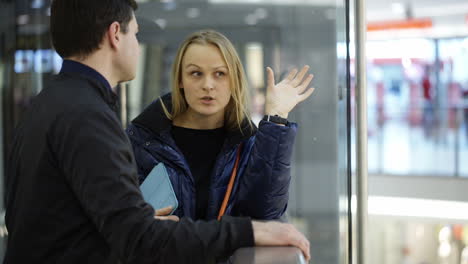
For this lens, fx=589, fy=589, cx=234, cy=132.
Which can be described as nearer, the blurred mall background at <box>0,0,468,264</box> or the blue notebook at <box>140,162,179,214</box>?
the blue notebook at <box>140,162,179,214</box>

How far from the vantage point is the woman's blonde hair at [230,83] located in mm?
2139

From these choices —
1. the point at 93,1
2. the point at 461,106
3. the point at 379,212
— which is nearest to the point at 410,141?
the point at 461,106

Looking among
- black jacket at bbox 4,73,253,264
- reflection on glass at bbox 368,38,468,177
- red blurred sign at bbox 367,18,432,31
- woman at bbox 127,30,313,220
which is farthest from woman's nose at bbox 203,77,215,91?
red blurred sign at bbox 367,18,432,31

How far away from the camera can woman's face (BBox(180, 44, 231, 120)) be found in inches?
83.5

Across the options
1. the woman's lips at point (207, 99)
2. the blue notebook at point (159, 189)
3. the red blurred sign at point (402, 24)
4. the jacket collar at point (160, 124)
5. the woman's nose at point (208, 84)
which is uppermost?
the red blurred sign at point (402, 24)

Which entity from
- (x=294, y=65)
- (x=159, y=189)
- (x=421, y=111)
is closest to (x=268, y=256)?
(x=159, y=189)

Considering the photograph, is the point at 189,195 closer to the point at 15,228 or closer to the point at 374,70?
the point at 15,228

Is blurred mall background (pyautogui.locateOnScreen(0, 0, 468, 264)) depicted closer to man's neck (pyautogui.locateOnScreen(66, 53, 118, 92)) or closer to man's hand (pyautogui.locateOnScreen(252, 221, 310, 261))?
man's hand (pyautogui.locateOnScreen(252, 221, 310, 261))

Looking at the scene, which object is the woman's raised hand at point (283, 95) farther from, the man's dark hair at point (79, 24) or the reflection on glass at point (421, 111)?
the reflection on glass at point (421, 111)

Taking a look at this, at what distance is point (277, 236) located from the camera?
148 centimetres

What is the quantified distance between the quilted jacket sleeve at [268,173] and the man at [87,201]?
458mm

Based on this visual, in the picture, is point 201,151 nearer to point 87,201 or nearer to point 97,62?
point 97,62

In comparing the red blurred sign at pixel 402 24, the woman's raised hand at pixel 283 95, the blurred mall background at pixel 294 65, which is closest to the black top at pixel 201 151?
the woman's raised hand at pixel 283 95

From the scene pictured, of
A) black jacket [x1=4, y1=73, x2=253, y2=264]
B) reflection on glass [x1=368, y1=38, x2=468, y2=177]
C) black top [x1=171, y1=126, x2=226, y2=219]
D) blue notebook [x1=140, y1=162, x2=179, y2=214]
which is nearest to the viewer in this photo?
black jacket [x1=4, y1=73, x2=253, y2=264]
